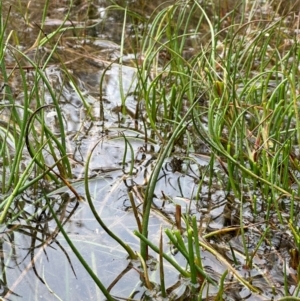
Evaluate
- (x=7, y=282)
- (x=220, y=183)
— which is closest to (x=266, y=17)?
(x=220, y=183)

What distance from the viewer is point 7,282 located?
46.1 inches

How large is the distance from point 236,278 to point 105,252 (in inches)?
12.5

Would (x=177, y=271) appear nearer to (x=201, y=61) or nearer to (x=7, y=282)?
(x=7, y=282)

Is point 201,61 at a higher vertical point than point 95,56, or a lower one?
higher

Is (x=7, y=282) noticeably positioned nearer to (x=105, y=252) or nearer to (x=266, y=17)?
(x=105, y=252)

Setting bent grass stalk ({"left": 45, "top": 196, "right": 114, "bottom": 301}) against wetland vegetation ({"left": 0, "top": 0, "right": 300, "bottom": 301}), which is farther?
wetland vegetation ({"left": 0, "top": 0, "right": 300, "bottom": 301})

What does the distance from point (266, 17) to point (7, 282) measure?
99.1 inches

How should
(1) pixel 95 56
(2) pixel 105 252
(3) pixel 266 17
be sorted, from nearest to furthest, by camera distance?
1. (2) pixel 105 252
2. (1) pixel 95 56
3. (3) pixel 266 17

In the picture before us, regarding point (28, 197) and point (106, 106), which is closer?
point (28, 197)

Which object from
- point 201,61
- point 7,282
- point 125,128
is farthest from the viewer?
point 125,128

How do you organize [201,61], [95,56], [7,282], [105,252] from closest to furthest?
[7,282] → [105,252] → [201,61] → [95,56]

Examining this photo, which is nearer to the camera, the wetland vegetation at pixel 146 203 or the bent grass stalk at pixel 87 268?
the bent grass stalk at pixel 87 268

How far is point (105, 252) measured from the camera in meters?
1.29

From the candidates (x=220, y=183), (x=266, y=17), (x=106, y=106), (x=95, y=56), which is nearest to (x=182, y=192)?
(x=220, y=183)
